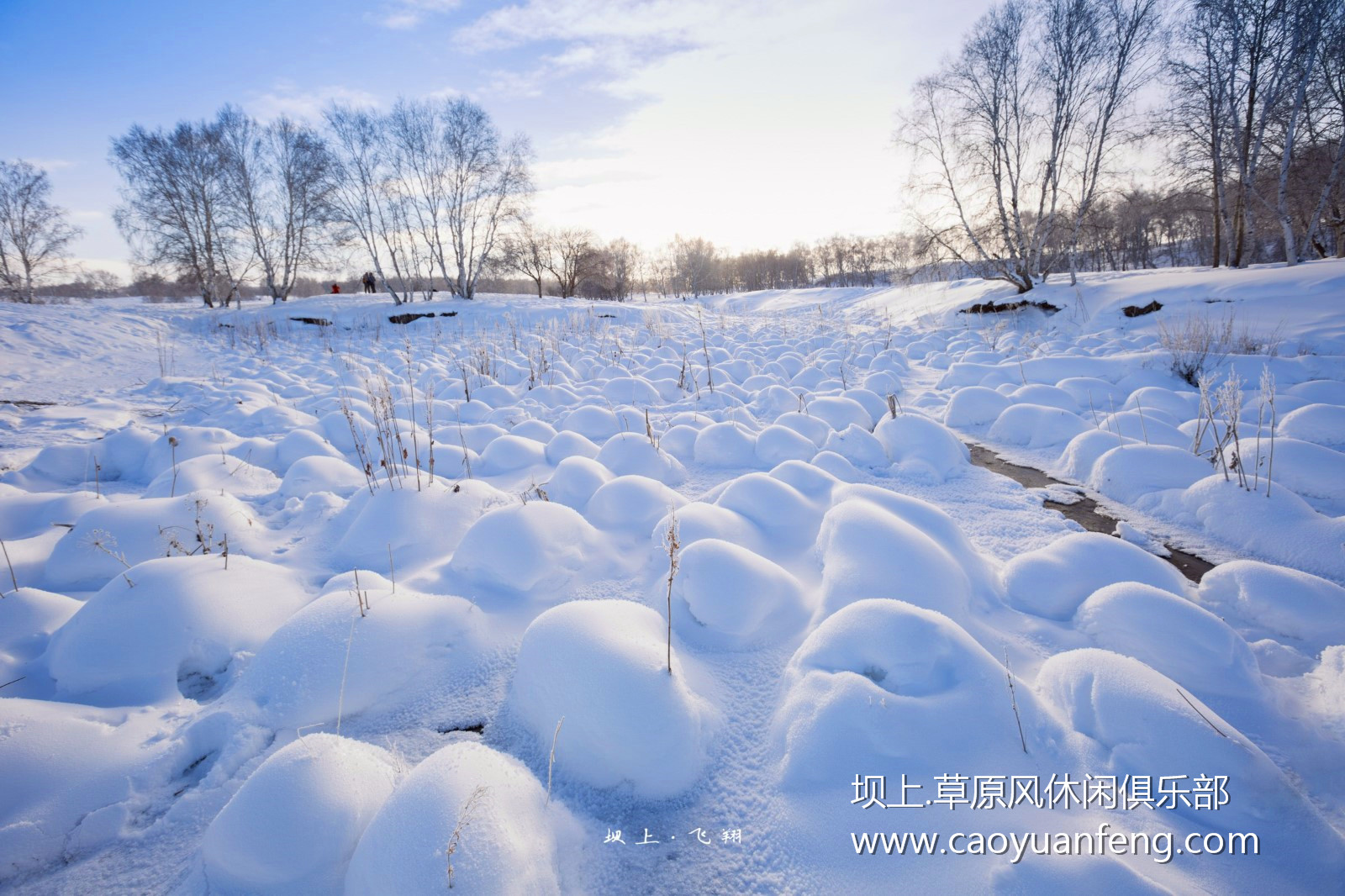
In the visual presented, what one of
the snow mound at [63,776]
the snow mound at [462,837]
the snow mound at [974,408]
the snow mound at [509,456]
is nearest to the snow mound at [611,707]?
the snow mound at [462,837]

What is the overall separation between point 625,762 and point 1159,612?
5.86 feet

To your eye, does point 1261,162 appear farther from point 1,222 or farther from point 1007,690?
point 1,222

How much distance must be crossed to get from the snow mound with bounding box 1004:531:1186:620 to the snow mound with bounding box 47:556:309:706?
288 centimetres

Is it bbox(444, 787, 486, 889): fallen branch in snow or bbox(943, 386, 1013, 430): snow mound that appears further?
bbox(943, 386, 1013, 430): snow mound

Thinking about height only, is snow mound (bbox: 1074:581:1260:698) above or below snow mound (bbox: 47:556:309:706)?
below

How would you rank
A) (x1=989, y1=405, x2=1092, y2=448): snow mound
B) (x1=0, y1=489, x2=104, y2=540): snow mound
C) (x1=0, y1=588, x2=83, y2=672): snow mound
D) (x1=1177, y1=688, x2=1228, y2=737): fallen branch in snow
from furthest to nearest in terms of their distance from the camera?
(x1=989, y1=405, x2=1092, y2=448): snow mound < (x1=0, y1=489, x2=104, y2=540): snow mound < (x1=0, y1=588, x2=83, y2=672): snow mound < (x1=1177, y1=688, x2=1228, y2=737): fallen branch in snow

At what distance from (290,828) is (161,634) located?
1.04 m

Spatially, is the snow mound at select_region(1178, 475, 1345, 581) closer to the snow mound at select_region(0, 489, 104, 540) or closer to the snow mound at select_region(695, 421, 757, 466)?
the snow mound at select_region(695, 421, 757, 466)

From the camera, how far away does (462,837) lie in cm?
92

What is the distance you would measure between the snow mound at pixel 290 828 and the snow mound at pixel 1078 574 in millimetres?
2277

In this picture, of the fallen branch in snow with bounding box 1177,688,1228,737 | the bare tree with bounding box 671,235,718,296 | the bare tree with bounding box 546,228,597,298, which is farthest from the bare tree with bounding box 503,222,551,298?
the fallen branch in snow with bounding box 1177,688,1228,737

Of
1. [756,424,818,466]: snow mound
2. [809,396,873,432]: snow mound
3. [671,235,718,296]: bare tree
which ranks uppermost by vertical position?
[671,235,718,296]: bare tree

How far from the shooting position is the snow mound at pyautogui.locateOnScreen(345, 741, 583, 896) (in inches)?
34.9

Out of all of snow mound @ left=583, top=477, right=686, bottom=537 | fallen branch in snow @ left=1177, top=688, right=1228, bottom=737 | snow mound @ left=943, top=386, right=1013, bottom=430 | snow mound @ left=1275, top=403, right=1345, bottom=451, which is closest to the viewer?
fallen branch in snow @ left=1177, top=688, right=1228, bottom=737
